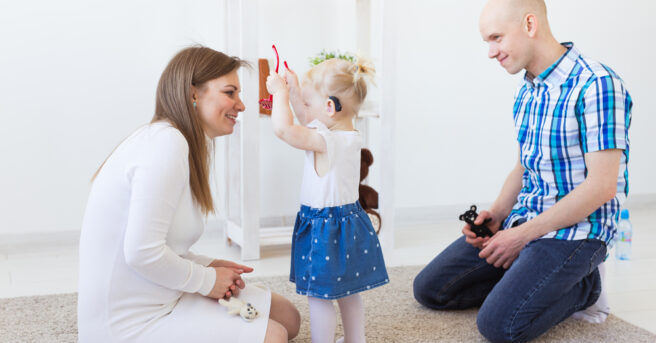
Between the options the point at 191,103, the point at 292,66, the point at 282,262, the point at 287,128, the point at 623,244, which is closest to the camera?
the point at 191,103

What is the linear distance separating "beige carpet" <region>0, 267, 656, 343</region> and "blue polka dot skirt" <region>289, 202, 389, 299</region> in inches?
10.8

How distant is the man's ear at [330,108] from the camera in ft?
4.88

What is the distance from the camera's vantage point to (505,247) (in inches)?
68.0

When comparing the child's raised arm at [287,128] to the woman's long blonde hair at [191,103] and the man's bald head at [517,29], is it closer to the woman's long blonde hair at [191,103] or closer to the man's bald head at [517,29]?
the woman's long blonde hair at [191,103]

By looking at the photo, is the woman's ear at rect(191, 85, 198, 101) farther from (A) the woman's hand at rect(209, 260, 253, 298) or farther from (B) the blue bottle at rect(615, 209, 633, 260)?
(B) the blue bottle at rect(615, 209, 633, 260)

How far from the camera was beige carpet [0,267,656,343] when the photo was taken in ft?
5.53

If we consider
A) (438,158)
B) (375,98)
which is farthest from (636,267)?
(375,98)

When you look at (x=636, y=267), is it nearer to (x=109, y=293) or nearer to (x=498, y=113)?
(x=498, y=113)

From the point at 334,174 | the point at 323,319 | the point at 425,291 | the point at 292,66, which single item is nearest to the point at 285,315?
the point at 323,319

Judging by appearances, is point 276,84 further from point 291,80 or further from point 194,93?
point 194,93

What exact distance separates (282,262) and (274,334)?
110 cm

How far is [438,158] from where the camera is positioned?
10.5ft

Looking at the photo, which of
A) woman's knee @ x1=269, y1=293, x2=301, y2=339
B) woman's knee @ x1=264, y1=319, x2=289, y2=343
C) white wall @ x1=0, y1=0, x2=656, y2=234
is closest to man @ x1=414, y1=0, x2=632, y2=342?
woman's knee @ x1=269, y1=293, x2=301, y2=339

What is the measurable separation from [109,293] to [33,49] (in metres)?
1.63
